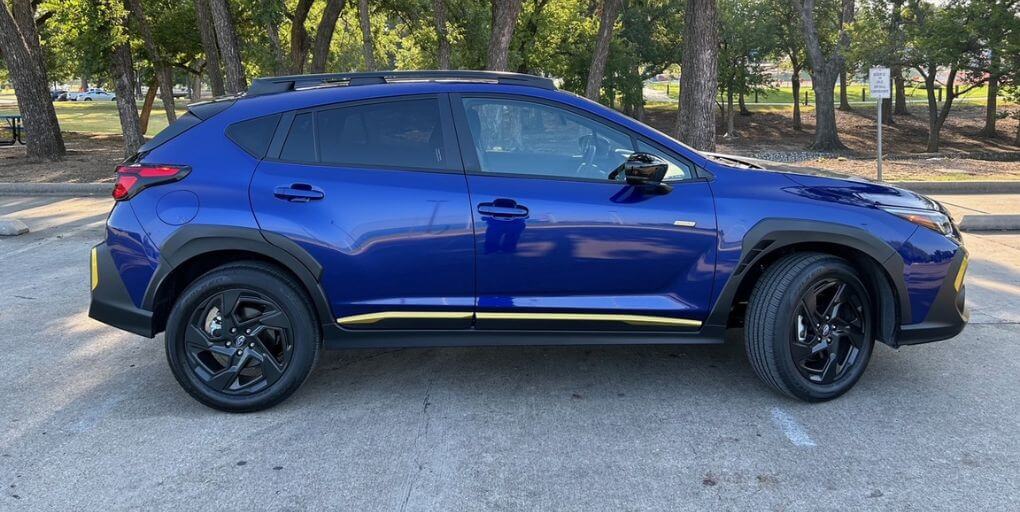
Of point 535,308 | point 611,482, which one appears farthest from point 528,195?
point 611,482

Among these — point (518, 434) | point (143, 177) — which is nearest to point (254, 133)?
point (143, 177)

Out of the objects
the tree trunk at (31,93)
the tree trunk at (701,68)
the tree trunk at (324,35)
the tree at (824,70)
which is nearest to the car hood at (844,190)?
the tree trunk at (701,68)

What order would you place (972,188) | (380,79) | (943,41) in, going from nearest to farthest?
(380,79)
(972,188)
(943,41)

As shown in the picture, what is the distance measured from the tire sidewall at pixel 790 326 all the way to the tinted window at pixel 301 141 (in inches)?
104

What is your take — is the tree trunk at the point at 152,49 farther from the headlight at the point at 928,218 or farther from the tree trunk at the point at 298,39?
the headlight at the point at 928,218

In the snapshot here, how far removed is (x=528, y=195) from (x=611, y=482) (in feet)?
4.92

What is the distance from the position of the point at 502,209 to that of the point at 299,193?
3.51 ft

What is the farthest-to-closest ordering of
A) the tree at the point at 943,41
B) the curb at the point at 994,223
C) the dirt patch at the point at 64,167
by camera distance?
1. the tree at the point at 943,41
2. the dirt patch at the point at 64,167
3. the curb at the point at 994,223

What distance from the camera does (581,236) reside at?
3.98 m

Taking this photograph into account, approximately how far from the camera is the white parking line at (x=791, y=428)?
378 cm

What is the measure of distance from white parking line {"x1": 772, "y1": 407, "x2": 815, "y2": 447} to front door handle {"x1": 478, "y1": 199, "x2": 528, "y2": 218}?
1720mm

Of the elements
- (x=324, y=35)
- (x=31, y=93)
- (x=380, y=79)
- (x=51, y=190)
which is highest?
(x=324, y=35)

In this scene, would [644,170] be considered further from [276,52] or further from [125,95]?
[276,52]

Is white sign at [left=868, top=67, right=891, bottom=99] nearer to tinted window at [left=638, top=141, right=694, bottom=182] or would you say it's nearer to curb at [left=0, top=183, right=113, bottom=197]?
tinted window at [left=638, top=141, right=694, bottom=182]
